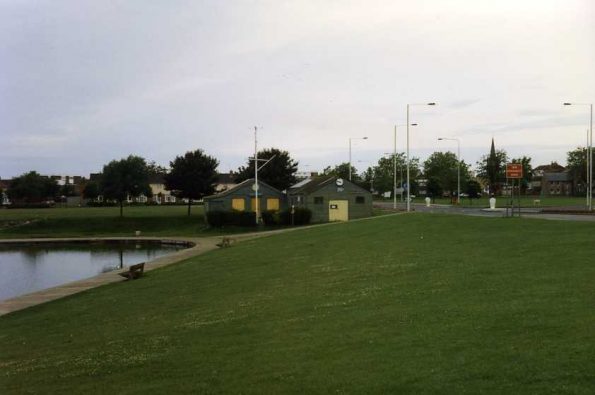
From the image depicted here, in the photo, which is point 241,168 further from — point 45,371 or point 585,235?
point 45,371

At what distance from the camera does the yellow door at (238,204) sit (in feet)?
206

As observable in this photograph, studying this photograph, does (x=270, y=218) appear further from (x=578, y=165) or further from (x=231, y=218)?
(x=578, y=165)

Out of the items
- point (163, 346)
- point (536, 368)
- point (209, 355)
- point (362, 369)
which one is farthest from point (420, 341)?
point (163, 346)

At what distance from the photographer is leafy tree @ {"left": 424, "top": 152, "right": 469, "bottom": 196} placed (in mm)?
105662

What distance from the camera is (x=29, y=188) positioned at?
127 m

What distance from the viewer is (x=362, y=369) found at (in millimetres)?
7203

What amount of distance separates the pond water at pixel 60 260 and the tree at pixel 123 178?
25.1m

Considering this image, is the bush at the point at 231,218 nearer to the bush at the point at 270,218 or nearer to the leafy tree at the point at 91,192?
the bush at the point at 270,218

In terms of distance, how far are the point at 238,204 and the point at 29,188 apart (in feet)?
271

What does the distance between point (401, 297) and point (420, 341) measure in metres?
3.55

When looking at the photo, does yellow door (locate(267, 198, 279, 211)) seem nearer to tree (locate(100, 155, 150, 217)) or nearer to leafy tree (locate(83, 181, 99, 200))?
tree (locate(100, 155, 150, 217))

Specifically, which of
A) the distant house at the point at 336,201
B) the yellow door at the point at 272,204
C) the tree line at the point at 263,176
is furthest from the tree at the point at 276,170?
the distant house at the point at 336,201

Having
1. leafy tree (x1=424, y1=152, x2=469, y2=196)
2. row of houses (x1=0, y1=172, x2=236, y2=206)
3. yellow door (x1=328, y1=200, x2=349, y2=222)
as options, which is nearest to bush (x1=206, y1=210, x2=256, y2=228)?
yellow door (x1=328, y1=200, x2=349, y2=222)

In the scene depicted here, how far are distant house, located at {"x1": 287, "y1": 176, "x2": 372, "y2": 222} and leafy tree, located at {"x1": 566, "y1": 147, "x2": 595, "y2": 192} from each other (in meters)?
84.4
